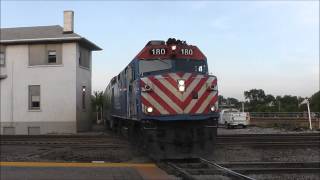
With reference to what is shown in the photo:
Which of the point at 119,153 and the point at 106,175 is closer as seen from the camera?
the point at 106,175

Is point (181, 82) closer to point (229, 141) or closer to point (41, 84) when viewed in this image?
point (229, 141)

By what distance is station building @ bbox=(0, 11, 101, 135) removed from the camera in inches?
1464

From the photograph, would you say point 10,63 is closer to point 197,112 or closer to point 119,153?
point 119,153

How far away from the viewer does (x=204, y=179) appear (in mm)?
11883

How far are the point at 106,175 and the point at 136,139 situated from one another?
5.56 meters

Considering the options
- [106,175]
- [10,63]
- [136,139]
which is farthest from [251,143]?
[10,63]

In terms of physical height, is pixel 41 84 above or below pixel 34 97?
above

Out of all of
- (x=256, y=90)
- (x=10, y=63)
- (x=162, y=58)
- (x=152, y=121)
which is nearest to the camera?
(x=152, y=121)

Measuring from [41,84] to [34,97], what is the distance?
1148mm

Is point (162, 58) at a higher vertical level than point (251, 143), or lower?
higher

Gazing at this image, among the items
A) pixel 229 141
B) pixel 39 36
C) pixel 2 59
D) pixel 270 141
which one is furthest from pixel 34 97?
pixel 270 141

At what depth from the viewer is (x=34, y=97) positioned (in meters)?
37.8

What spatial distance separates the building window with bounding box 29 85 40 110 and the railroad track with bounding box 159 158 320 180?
24.3 metres

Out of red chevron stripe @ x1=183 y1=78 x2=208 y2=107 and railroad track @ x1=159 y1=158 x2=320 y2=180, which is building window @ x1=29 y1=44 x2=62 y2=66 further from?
railroad track @ x1=159 y1=158 x2=320 y2=180
